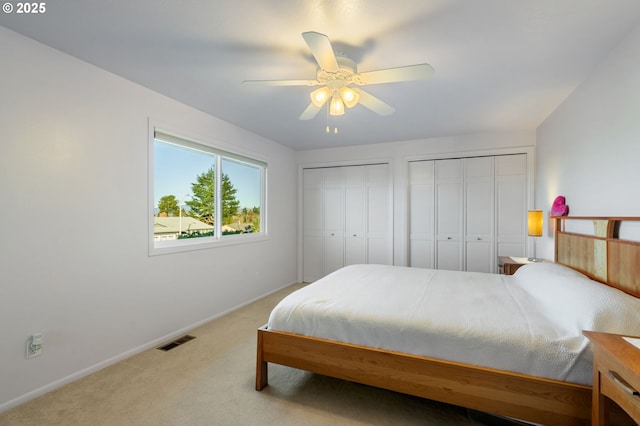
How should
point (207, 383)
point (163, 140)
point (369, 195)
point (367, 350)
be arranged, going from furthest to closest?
1. point (369, 195)
2. point (163, 140)
3. point (207, 383)
4. point (367, 350)

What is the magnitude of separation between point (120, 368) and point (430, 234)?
3915mm

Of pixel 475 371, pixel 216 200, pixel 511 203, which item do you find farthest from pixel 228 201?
pixel 511 203

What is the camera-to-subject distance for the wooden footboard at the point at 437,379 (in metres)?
1.40

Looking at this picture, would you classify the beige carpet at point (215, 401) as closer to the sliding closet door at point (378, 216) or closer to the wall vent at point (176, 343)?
the wall vent at point (176, 343)

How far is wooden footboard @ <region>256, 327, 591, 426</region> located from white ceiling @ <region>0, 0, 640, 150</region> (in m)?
1.94

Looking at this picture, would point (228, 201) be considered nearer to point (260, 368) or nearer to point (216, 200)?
point (216, 200)

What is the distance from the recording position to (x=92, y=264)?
2270mm

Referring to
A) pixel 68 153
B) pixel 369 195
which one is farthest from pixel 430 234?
pixel 68 153

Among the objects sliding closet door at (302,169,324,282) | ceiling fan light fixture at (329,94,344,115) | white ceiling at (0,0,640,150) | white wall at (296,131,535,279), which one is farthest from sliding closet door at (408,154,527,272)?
ceiling fan light fixture at (329,94,344,115)

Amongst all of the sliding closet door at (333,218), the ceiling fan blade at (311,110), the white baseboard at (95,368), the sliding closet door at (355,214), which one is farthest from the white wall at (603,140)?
the white baseboard at (95,368)

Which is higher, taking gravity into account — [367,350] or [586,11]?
[586,11]

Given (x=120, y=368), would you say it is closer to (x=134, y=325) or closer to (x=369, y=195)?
(x=134, y=325)

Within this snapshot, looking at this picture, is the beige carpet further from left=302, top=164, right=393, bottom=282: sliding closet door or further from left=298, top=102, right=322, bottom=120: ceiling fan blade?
left=302, top=164, right=393, bottom=282: sliding closet door

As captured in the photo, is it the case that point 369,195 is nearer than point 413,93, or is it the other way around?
point 413,93
